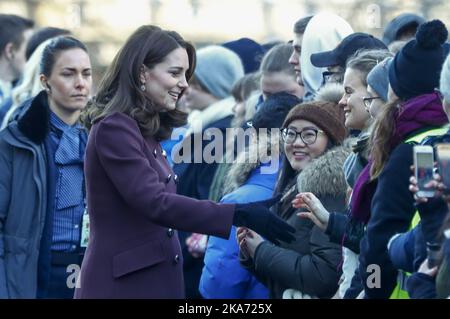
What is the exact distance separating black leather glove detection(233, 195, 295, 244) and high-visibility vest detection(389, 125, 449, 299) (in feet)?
1.69

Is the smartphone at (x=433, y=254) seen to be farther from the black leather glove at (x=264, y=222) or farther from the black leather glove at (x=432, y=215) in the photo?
the black leather glove at (x=264, y=222)

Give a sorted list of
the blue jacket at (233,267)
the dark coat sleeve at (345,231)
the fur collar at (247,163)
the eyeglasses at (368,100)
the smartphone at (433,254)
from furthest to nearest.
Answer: the fur collar at (247,163) < the blue jacket at (233,267) < the eyeglasses at (368,100) < the dark coat sleeve at (345,231) < the smartphone at (433,254)

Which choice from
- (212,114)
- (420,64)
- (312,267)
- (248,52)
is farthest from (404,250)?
(248,52)

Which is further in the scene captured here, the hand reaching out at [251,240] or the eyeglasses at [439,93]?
the hand reaching out at [251,240]

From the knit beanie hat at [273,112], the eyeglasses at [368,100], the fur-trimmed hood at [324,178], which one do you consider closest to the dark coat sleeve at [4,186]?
the knit beanie hat at [273,112]

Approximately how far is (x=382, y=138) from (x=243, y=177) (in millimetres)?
1504

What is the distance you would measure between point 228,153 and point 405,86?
2374 mm

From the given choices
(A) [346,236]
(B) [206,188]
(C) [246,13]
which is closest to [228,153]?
(B) [206,188]

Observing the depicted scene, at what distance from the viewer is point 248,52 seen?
10234 millimetres

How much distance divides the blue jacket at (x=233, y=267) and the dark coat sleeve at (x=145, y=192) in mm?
1350

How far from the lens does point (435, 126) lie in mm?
5895

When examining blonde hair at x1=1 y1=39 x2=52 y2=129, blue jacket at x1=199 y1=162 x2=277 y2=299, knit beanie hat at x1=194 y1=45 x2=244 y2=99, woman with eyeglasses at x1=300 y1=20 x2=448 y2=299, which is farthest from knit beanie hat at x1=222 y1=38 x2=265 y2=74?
woman with eyeglasses at x1=300 y1=20 x2=448 y2=299

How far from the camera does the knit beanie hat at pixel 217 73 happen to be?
9.70 metres

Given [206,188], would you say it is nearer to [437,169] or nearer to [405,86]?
[405,86]
